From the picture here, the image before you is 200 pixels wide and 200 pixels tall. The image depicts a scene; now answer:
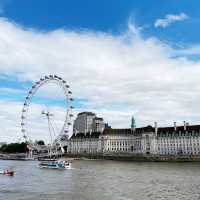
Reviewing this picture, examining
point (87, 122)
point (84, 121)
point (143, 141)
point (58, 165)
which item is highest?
point (84, 121)

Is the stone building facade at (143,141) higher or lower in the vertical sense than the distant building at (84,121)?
lower

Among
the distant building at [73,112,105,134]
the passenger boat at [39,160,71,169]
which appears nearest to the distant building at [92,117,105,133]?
the distant building at [73,112,105,134]

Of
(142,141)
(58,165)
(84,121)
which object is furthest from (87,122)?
(58,165)

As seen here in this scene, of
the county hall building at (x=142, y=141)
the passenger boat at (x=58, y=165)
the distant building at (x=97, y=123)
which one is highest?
the distant building at (x=97, y=123)

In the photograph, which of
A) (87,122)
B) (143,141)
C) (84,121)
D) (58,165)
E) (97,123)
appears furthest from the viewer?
(84,121)

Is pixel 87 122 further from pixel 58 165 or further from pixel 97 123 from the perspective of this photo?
pixel 58 165

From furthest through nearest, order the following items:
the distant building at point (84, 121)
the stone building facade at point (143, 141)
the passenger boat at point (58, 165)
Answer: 1. the distant building at point (84, 121)
2. the stone building facade at point (143, 141)
3. the passenger boat at point (58, 165)

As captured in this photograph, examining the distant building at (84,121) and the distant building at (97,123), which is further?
the distant building at (84,121)

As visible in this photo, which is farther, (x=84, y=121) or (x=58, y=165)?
(x=84, y=121)

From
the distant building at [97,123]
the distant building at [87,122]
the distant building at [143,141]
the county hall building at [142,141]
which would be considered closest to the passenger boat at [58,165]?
the distant building at [143,141]

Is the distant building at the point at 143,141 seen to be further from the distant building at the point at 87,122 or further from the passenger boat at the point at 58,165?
the passenger boat at the point at 58,165

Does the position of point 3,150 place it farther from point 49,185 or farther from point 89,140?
point 49,185

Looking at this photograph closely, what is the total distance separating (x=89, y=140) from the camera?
452 feet

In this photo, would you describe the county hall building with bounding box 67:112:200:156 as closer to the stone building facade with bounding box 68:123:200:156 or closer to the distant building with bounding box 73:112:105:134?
the stone building facade with bounding box 68:123:200:156
